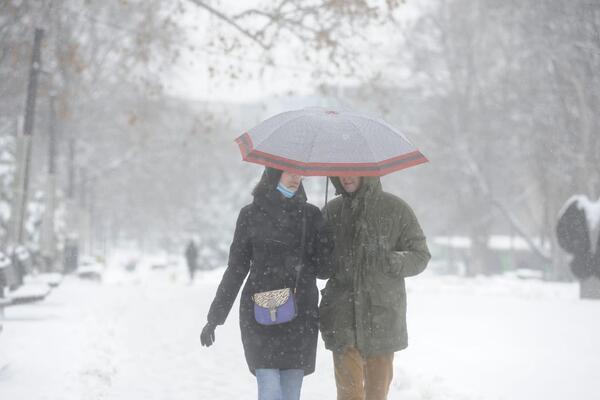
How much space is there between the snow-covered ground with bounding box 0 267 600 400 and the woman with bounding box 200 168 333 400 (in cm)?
287

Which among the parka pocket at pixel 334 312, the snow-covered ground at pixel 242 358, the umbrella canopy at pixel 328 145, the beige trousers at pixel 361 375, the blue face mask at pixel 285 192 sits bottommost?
the snow-covered ground at pixel 242 358

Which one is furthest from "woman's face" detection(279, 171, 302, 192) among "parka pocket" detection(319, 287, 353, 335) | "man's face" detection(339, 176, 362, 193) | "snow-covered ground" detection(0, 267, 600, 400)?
"snow-covered ground" detection(0, 267, 600, 400)

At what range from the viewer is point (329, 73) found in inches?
568

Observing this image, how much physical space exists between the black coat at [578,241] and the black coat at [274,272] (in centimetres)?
1165

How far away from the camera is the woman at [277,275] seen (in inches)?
163

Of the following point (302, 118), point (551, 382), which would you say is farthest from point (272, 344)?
point (551, 382)

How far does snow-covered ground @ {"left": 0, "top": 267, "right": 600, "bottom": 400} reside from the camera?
6.97 metres

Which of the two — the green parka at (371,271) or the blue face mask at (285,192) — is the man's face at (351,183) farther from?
the blue face mask at (285,192)

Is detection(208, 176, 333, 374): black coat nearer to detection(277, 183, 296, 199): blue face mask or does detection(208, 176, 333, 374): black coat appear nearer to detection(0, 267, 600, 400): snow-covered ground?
detection(277, 183, 296, 199): blue face mask

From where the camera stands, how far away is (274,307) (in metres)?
4.09

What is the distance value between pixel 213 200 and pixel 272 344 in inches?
2744

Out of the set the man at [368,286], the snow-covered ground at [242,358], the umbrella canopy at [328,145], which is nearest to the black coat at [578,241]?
the snow-covered ground at [242,358]

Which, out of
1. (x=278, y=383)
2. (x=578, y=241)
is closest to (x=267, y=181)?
(x=278, y=383)

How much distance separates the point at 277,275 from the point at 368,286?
57 centimetres
